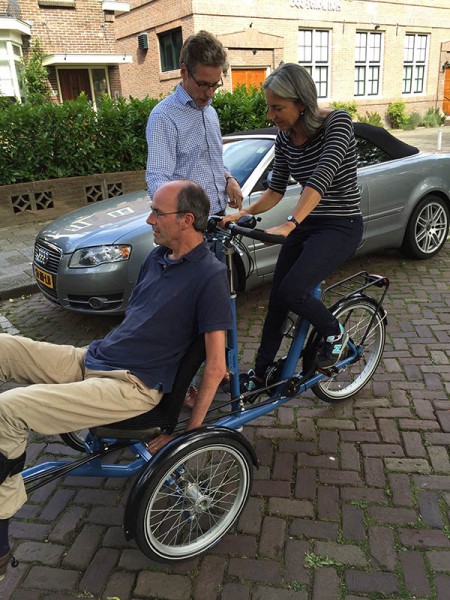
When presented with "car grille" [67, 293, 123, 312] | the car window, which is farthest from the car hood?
the car window

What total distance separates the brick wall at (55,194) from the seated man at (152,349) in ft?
21.1

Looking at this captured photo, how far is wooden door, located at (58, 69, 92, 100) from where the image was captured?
17.4 meters

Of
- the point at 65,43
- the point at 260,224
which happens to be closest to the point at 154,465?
the point at 260,224

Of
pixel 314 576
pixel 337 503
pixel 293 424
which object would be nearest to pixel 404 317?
pixel 293 424

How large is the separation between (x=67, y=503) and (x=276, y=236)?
1.71 metres

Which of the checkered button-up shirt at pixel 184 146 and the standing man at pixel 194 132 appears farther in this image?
the checkered button-up shirt at pixel 184 146

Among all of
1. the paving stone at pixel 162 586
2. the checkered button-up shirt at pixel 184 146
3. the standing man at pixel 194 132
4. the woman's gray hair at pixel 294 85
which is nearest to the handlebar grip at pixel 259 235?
the standing man at pixel 194 132

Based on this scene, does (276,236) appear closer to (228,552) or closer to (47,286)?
(228,552)

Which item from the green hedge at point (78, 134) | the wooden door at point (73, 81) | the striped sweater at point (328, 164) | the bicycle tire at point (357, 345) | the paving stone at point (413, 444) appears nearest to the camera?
the striped sweater at point (328, 164)

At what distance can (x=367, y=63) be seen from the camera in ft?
72.2

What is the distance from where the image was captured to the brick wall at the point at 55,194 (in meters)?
7.88

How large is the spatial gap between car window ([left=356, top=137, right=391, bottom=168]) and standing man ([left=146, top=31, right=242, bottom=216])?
2.39 meters

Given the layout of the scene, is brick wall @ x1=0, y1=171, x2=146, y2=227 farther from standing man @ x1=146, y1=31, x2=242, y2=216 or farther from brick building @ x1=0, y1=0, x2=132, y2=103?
brick building @ x1=0, y1=0, x2=132, y2=103

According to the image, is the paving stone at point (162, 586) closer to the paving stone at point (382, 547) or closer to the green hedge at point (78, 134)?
the paving stone at point (382, 547)
